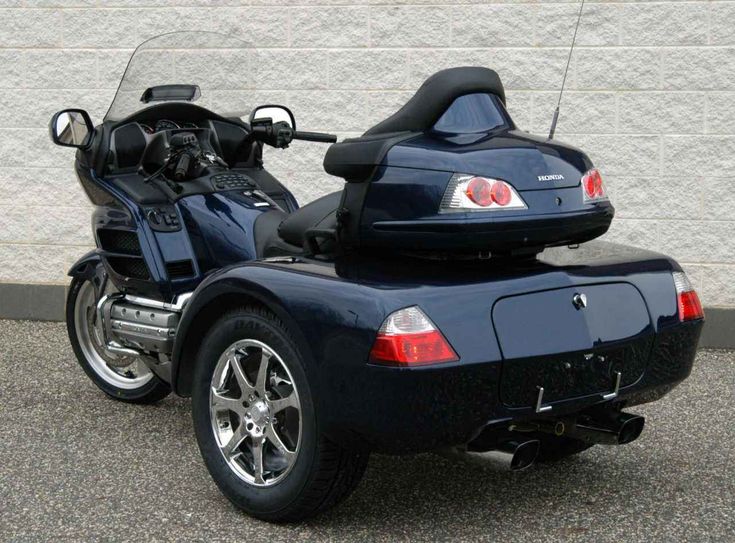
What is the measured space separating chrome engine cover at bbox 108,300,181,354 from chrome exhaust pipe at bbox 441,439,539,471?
1665 millimetres

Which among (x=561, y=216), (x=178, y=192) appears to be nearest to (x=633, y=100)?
(x=178, y=192)

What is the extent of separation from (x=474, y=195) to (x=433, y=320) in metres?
0.43

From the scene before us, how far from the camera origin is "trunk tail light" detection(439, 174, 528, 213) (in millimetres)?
3881

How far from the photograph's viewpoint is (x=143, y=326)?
5297 mm

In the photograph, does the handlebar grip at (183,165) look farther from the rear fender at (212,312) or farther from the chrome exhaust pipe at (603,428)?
the chrome exhaust pipe at (603,428)

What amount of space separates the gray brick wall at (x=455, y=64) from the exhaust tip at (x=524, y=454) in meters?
3.86

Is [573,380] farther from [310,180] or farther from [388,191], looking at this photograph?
[310,180]

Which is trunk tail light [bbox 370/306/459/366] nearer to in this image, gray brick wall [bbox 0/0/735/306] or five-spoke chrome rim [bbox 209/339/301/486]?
five-spoke chrome rim [bbox 209/339/301/486]

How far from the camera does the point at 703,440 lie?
535 centimetres

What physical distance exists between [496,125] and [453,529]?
1387mm

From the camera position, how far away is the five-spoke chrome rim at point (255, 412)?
4172mm

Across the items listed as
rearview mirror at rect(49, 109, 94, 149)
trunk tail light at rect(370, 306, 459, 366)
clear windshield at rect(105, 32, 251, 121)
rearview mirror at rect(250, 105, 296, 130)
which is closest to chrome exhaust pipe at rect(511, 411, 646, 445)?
trunk tail light at rect(370, 306, 459, 366)

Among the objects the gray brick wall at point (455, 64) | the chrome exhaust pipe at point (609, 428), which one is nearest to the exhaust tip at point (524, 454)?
the chrome exhaust pipe at point (609, 428)

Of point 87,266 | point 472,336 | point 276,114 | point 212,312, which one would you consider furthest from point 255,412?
point 87,266
